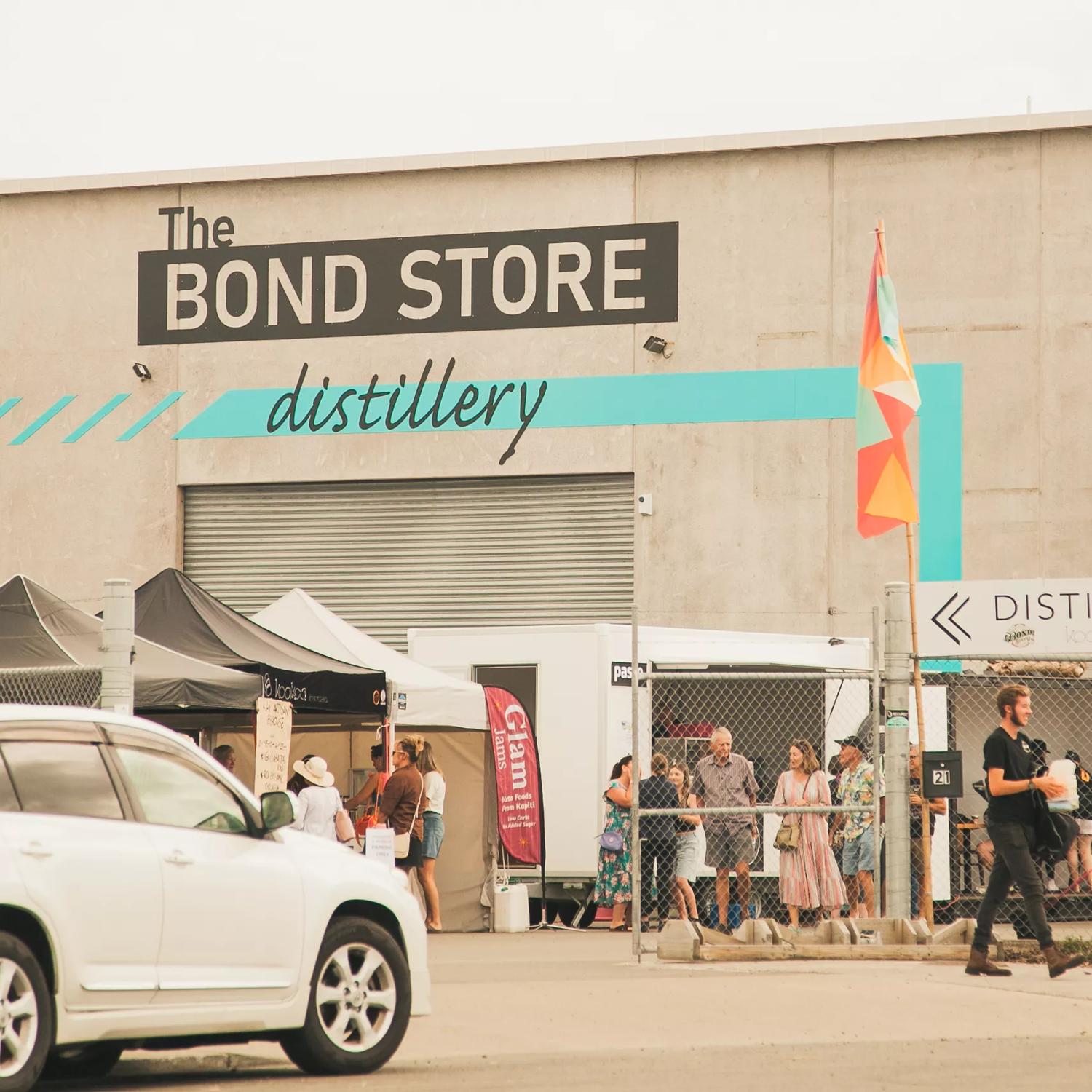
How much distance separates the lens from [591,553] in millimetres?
26891

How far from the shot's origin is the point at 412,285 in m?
27.7

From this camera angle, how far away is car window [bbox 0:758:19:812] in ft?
23.9

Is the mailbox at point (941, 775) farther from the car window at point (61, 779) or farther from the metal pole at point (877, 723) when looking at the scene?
the car window at point (61, 779)

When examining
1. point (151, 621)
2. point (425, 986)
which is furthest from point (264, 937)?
point (151, 621)

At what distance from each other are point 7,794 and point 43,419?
22.0 meters

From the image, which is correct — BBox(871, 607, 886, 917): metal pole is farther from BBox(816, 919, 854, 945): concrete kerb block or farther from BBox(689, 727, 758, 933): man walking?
BBox(689, 727, 758, 933): man walking

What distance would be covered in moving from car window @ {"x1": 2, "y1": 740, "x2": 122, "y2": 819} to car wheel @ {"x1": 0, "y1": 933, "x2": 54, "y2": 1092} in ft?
1.85

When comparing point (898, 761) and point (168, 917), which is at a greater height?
point (898, 761)

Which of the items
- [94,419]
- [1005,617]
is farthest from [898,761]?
[94,419]

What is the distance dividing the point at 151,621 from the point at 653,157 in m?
13.1

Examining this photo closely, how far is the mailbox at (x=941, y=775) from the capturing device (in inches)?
526

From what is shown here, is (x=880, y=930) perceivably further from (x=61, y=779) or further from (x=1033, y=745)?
(x=61, y=779)

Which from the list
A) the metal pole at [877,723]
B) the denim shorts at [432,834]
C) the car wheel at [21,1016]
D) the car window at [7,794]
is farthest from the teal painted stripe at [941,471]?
the car wheel at [21,1016]

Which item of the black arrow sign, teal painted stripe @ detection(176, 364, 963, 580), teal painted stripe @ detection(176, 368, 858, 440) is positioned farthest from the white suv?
teal painted stripe @ detection(176, 368, 858, 440)
